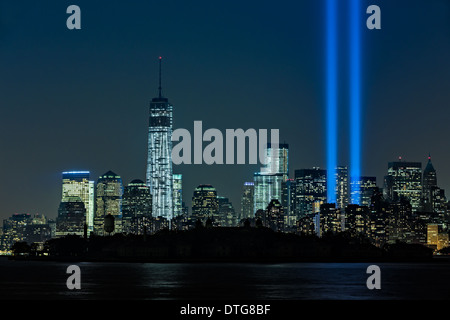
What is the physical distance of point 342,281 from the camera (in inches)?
7101

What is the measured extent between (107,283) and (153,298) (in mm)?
40095
